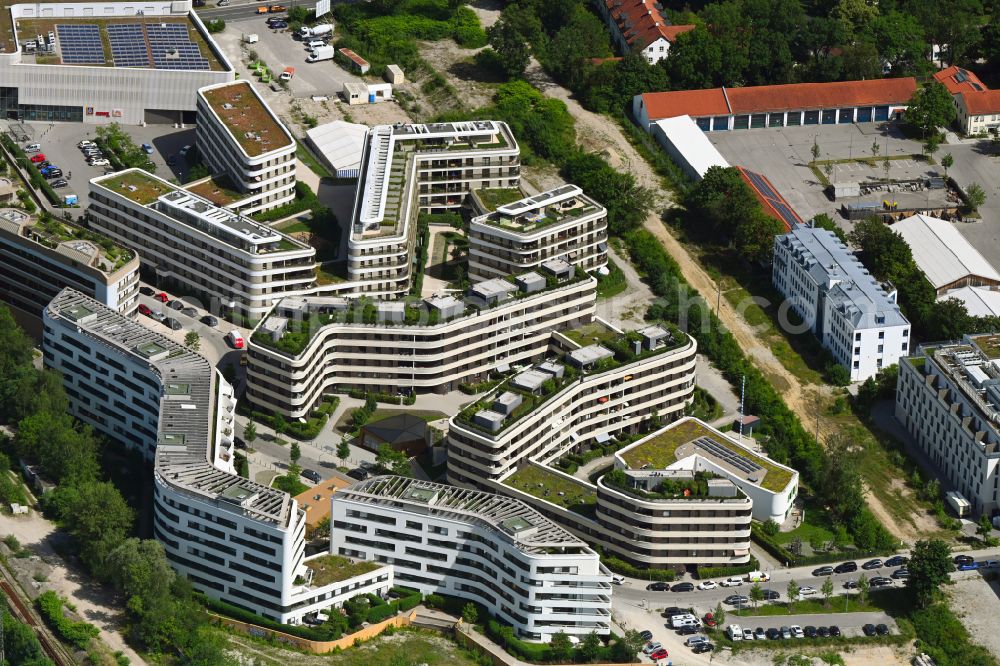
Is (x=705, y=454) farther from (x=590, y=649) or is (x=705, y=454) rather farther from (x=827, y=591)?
(x=590, y=649)

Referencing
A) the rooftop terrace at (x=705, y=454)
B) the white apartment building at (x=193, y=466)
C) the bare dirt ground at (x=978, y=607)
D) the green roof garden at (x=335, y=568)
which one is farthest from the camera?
the rooftop terrace at (x=705, y=454)

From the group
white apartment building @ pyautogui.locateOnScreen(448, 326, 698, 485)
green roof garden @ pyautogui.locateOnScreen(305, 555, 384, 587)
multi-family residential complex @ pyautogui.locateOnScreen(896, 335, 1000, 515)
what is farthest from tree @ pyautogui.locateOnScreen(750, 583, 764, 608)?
green roof garden @ pyautogui.locateOnScreen(305, 555, 384, 587)

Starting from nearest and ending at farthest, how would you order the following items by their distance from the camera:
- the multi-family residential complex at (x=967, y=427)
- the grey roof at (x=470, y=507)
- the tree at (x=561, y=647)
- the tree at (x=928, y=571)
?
the tree at (x=561, y=647) < the grey roof at (x=470, y=507) < the tree at (x=928, y=571) < the multi-family residential complex at (x=967, y=427)

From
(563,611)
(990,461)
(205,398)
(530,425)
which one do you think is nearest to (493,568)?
(563,611)

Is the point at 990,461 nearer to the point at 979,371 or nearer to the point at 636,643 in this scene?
the point at 979,371

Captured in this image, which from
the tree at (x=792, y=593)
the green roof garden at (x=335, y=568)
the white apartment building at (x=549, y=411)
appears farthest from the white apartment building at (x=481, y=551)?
the tree at (x=792, y=593)

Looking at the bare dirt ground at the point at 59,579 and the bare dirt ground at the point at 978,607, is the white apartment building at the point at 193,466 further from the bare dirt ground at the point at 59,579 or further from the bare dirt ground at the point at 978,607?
the bare dirt ground at the point at 978,607
